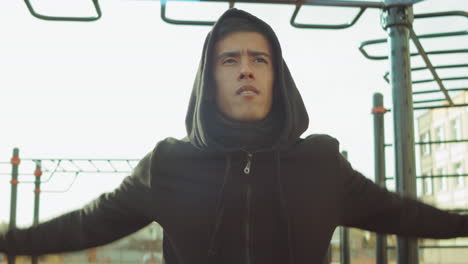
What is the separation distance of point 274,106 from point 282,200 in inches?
13.8

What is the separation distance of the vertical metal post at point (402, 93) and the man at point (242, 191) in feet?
0.84

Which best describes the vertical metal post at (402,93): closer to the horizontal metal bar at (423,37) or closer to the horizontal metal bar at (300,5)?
the horizontal metal bar at (300,5)

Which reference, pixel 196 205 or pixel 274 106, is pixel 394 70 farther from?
pixel 196 205

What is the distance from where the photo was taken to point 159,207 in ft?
5.68

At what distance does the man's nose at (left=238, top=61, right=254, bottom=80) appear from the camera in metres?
1.73

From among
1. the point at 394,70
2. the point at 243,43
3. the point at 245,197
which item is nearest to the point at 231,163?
the point at 245,197

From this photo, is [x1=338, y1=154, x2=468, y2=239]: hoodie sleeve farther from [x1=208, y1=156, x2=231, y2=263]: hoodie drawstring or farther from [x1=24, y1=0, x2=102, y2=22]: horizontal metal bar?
[x1=24, y1=0, x2=102, y2=22]: horizontal metal bar

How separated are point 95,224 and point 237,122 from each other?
57 centimetres

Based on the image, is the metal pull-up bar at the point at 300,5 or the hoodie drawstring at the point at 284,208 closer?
the hoodie drawstring at the point at 284,208

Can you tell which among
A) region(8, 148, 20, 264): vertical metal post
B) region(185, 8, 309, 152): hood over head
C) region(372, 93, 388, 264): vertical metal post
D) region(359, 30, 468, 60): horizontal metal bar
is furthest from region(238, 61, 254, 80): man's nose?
region(8, 148, 20, 264): vertical metal post

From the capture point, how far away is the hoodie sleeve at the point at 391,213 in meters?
1.79

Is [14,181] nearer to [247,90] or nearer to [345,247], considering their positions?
[345,247]

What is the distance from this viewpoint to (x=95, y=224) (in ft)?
5.73

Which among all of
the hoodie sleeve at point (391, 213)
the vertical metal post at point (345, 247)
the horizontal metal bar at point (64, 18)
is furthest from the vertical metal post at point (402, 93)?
the vertical metal post at point (345, 247)
